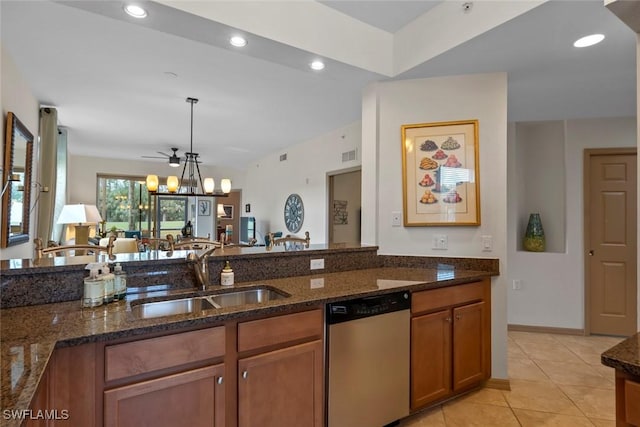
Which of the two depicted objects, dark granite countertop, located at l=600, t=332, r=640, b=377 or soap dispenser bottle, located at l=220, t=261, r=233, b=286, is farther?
soap dispenser bottle, located at l=220, t=261, r=233, b=286

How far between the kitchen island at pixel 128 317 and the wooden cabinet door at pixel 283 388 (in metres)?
0.21

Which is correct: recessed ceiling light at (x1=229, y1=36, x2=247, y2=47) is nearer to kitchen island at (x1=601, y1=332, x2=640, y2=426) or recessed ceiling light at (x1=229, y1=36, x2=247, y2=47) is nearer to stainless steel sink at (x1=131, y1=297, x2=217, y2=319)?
stainless steel sink at (x1=131, y1=297, x2=217, y2=319)

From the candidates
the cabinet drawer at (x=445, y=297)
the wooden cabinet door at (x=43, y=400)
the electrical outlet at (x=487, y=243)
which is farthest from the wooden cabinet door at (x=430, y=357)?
the wooden cabinet door at (x=43, y=400)

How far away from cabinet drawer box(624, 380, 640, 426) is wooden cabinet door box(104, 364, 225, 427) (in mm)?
1416

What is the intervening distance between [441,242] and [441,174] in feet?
1.82

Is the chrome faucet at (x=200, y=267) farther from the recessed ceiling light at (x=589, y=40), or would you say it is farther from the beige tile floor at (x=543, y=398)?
the recessed ceiling light at (x=589, y=40)

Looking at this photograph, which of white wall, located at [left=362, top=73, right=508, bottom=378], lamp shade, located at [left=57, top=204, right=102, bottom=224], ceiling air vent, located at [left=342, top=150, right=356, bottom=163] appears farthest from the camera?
ceiling air vent, located at [left=342, top=150, right=356, bottom=163]

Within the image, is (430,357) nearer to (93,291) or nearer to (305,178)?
(93,291)

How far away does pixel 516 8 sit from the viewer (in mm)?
1935

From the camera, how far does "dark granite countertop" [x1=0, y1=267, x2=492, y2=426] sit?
0.91 meters

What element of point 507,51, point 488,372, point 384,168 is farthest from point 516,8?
point 488,372

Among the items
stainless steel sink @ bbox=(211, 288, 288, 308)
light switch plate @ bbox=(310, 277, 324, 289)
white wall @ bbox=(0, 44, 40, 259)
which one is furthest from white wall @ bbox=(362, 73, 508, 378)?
white wall @ bbox=(0, 44, 40, 259)

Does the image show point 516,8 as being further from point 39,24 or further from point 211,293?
point 39,24

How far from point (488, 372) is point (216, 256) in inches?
86.3
